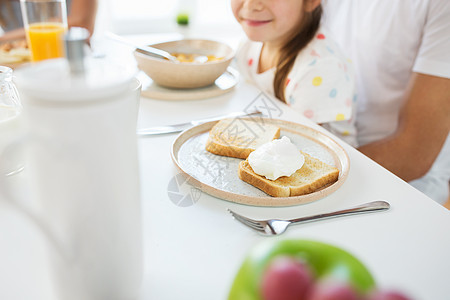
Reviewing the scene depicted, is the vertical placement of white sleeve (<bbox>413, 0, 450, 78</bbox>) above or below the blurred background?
above

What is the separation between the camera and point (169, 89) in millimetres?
1140

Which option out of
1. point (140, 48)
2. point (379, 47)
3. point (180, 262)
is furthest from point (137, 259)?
point (379, 47)

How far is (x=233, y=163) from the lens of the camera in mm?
748

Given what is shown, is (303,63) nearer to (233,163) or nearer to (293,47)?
(293,47)

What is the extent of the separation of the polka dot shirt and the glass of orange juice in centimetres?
68

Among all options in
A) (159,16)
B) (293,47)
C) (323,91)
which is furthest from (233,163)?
(159,16)

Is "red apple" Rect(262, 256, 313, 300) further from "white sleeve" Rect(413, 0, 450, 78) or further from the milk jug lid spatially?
"white sleeve" Rect(413, 0, 450, 78)

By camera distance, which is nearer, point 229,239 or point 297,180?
point 229,239

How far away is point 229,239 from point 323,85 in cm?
76

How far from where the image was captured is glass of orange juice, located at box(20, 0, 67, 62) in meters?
0.88

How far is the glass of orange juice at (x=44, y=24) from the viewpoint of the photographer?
0.88 m

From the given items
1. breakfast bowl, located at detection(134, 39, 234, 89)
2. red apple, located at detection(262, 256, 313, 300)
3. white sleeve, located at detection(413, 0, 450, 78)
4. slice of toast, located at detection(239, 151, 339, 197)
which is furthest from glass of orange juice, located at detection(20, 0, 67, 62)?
white sleeve, located at detection(413, 0, 450, 78)

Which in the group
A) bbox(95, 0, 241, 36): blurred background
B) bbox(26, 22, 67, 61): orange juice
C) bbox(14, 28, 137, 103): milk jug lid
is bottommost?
bbox(95, 0, 241, 36): blurred background

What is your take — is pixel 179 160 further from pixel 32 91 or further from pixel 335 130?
pixel 335 130
